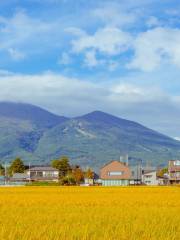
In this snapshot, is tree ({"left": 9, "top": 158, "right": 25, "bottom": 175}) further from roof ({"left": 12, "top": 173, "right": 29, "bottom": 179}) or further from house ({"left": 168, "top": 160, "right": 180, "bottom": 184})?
house ({"left": 168, "top": 160, "right": 180, "bottom": 184})

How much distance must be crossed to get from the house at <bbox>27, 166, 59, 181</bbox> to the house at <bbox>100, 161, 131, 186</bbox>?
18.4 m

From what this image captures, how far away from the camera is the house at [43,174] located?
15250cm

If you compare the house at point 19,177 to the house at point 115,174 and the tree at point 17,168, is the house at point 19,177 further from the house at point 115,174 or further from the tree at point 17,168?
the house at point 115,174

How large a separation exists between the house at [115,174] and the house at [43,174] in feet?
60.3

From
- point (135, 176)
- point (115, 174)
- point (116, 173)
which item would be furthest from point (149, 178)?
point (115, 174)

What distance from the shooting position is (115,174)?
138 m

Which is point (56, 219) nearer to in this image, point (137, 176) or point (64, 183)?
point (64, 183)

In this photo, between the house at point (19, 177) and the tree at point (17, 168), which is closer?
the house at point (19, 177)

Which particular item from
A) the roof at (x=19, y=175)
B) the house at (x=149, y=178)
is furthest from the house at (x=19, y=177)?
the house at (x=149, y=178)

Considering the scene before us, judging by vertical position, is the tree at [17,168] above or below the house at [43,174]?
above

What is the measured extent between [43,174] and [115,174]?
28.0 meters

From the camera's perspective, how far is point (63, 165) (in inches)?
5965

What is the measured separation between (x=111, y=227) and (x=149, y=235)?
2.17 m

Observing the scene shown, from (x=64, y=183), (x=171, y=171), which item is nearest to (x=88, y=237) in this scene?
(x=64, y=183)
